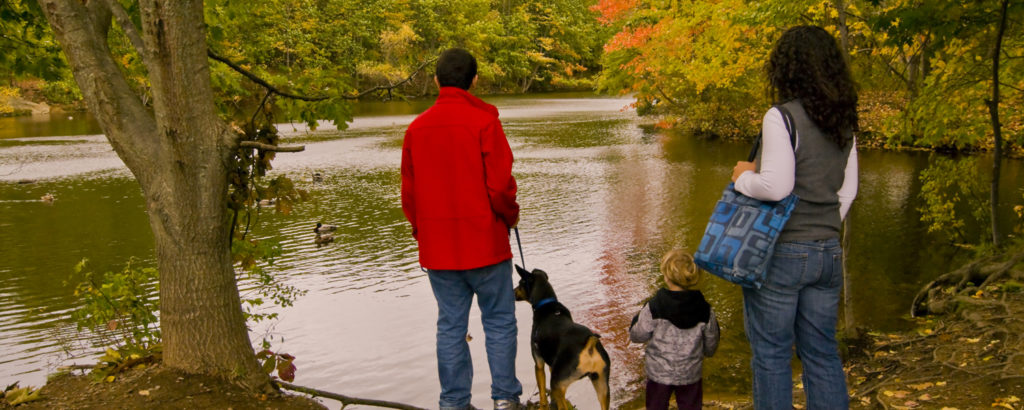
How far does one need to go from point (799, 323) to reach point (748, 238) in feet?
1.48

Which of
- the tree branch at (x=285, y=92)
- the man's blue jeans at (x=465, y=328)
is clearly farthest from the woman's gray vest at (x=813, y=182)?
the tree branch at (x=285, y=92)

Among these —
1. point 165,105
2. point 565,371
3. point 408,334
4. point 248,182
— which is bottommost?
point 408,334

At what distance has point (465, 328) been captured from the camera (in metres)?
3.54

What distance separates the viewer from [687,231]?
11.7 meters

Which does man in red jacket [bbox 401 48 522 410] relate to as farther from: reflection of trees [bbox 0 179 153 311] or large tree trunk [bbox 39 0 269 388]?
reflection of trees [bbox 0 179 153 311]

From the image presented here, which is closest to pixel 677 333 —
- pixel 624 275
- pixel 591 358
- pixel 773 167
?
pixel 591 358

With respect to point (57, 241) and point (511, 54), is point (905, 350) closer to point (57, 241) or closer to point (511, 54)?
point (57, 241)

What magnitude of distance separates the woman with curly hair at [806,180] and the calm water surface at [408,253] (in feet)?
10.1

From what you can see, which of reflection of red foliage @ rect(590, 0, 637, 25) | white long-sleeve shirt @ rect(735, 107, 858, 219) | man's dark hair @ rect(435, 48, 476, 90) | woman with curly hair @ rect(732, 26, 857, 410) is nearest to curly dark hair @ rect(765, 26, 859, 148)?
woman with curly hair @ rect(732, 26, 857, 410)

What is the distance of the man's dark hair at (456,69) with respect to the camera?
3305 mm

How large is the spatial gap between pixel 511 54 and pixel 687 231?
4977 cm

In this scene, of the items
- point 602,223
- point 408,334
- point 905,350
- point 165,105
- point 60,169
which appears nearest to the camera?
point 165,105

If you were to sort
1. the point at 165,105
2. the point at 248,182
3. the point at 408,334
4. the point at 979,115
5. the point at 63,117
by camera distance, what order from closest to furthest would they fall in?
the point at 165,105
the point at 248,182
the point at 408,334
the point at 979,115
the point at 63,117

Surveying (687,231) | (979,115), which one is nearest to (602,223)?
(687,231)
